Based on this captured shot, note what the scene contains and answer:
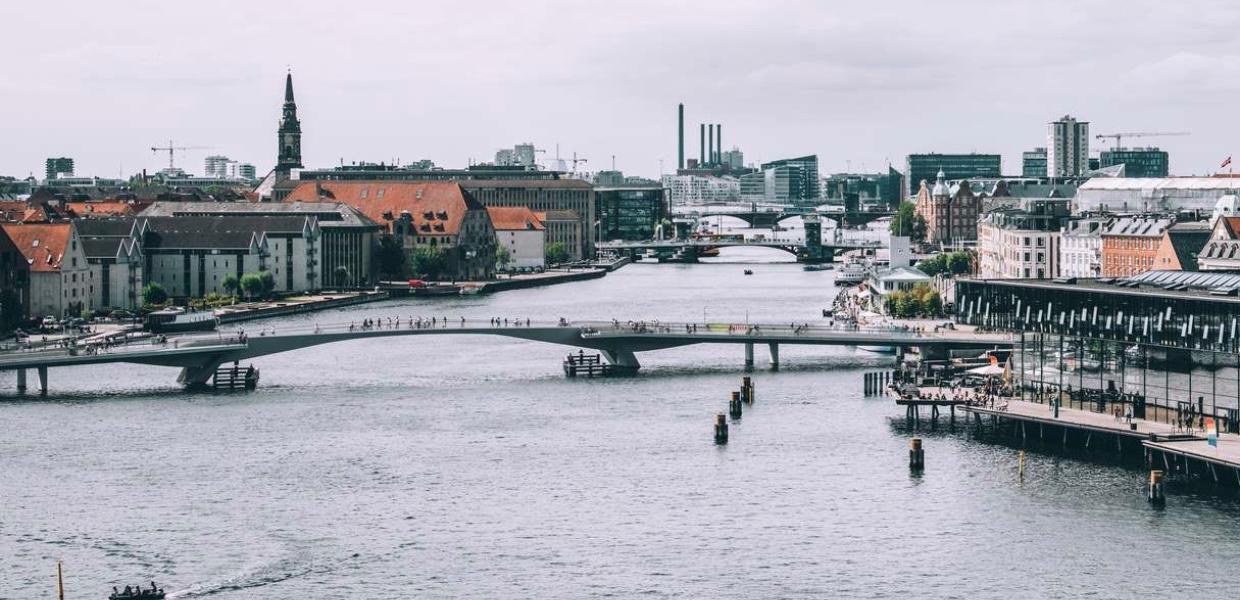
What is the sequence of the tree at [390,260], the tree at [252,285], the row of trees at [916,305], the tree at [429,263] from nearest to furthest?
the row of trees at [916,305] < the tree at [252,285] < the tree at [390,260] < the tree at [429,263]

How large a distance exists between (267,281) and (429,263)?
27.4m

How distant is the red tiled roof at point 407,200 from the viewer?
6993 inches

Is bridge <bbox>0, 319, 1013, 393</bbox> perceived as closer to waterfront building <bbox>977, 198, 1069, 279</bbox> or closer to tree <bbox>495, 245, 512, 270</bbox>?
waterfront building <bbox>977, 198, 1069, 279</bbox>

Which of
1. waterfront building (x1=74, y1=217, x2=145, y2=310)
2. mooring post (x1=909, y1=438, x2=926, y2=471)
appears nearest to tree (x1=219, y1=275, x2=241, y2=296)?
waterfront building (x1=74, y1=217, x2=145, y2=310)

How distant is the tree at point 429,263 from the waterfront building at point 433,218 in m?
1.33

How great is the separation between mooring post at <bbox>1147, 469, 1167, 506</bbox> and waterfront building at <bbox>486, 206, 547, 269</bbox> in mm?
136906

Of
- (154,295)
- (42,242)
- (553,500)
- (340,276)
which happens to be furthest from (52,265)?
(553,500)

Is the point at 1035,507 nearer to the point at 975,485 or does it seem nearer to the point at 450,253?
the point at 975,485

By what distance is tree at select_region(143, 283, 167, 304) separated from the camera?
13012 cm

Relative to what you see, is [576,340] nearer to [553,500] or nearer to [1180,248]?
[1180,248]

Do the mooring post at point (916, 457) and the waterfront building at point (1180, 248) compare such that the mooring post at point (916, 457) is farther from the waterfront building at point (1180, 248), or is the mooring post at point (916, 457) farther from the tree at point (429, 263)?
the tree at point (429, 263)

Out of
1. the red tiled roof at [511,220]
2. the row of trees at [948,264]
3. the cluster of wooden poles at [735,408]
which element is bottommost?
the cluster of wooden poles at [735,408]

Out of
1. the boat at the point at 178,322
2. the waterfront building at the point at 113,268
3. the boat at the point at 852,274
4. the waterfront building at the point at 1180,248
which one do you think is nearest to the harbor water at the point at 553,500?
the boat at the point at 178,322

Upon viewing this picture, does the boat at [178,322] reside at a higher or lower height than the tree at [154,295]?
lower
